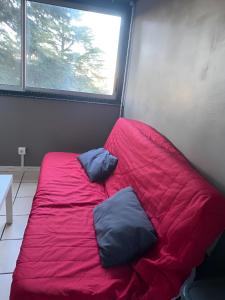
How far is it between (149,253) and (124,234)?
0.14m

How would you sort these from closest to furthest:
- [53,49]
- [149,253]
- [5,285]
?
[149,253], [5,285], [53,49]

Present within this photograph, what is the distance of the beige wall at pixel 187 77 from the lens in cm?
122

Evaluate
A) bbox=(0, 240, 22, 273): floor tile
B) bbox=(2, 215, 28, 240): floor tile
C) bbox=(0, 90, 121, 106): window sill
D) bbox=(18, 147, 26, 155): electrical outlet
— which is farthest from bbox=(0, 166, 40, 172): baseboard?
bbox=(0, 240, 22, 273): floor tile

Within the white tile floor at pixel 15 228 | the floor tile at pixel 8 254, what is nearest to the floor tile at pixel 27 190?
the white tile floor at pixel 15 228

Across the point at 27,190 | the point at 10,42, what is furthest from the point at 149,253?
the point at 10,42

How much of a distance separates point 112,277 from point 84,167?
1.25 meters

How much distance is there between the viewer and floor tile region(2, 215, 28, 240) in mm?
1848

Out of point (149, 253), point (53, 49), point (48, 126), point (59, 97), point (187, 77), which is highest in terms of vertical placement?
point (53, 49)

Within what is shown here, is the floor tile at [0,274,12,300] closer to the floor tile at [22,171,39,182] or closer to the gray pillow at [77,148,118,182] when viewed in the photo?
the gray pillow at [77,148,118,182]

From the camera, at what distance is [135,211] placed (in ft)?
4.18

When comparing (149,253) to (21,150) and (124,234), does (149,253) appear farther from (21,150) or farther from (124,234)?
(21,150)

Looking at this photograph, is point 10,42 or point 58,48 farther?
point 58,48

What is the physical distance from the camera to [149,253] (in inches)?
43.4

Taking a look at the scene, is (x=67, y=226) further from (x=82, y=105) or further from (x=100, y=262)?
(x=82, y=105)
